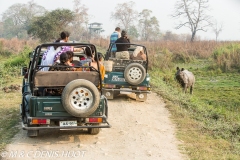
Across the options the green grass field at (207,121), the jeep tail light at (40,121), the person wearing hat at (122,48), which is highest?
the person wearing hat at (122,48)

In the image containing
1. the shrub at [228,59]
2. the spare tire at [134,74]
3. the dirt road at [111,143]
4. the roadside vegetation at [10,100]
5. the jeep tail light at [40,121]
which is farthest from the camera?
the shrub at [228,59]

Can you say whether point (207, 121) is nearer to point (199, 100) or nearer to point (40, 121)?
point (40, 121)

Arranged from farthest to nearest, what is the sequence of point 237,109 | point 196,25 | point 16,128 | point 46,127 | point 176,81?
point 196,25 < point 176,81 < point 237,109 < point 16,128 < point 46,127

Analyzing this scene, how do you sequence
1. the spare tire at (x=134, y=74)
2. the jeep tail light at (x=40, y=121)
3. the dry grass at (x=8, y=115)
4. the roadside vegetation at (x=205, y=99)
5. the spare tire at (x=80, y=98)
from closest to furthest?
the spare tire at (x=80, y=98)
the jeep tail light at (x=40, y=121)
the roadside vegetation at (x=205, y=99)
the dry grass at (x=8, y=115)
the spare tire at (x=134, y=74)

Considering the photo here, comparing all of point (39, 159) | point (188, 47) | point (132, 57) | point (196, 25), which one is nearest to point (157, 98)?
point (132, 57)

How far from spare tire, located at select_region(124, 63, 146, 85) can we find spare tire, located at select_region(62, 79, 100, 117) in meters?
4.30

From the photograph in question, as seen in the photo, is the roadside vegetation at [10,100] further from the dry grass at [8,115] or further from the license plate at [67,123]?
the license plate at [67,123]

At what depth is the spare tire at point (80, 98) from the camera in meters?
6.69

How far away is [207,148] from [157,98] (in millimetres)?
5529

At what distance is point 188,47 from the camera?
31.1m

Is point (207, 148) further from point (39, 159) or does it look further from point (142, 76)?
point (142, 76)

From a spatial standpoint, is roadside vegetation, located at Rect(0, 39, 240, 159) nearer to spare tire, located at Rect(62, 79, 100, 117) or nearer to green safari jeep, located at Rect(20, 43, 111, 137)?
green safari jeep, located at Rect(20, 43, 111, 137)

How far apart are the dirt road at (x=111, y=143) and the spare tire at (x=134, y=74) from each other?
1.90 metres

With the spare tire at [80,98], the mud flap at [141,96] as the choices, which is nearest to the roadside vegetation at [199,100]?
the mud flap at [141,96]
